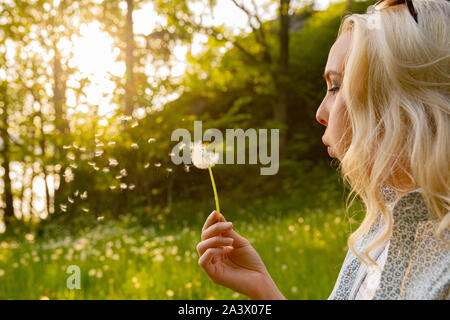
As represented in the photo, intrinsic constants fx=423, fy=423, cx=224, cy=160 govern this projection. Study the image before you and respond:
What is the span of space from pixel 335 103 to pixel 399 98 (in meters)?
0.17

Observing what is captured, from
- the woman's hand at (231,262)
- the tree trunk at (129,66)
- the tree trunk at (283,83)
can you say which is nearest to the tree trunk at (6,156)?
the tree trunk at (129,66)

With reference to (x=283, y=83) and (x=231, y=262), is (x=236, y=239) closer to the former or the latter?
(x=231, y=262)

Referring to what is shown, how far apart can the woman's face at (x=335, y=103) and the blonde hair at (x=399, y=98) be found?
0.20 ft

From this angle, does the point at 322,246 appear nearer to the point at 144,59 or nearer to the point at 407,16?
the point at 407,16

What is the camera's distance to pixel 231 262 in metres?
1.20

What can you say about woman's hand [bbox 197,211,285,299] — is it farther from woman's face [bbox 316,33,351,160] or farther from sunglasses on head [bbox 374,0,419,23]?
sunglasses on head [bbox 374,0,419,23]

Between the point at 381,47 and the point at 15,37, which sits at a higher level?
the point at 15,37

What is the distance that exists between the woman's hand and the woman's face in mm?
348

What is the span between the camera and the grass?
3.01 meters

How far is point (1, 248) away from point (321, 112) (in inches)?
214

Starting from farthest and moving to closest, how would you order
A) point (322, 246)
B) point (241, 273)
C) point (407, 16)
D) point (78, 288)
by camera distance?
1. point (322, 246)
2. point (78, 288)
3. point (241, 273)
4. point (407, 16)

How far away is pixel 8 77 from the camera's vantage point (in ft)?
25.1

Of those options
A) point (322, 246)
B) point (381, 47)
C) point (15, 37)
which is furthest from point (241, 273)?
point (15, 37)
